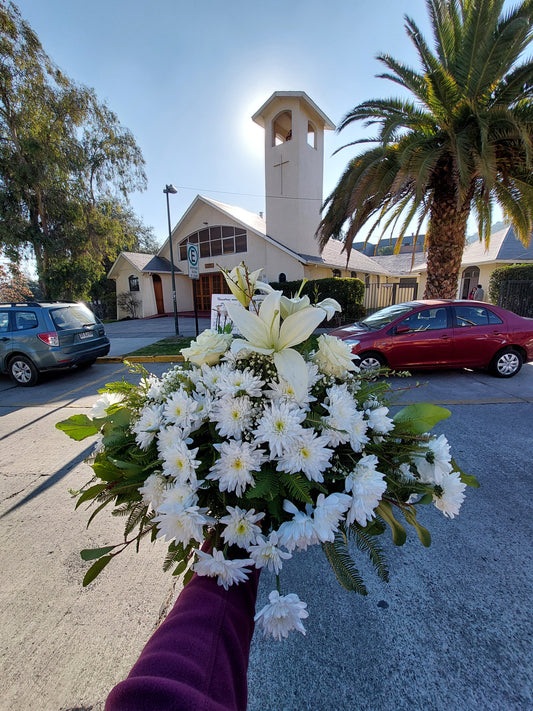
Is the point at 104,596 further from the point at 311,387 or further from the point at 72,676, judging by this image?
the point at 311,387

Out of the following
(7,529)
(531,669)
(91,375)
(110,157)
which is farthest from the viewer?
(110,157)

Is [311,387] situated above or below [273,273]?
below

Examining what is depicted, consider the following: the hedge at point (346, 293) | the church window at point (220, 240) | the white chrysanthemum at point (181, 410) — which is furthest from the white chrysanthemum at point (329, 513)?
the church window at point (220, 240)

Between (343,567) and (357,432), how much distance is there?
456 millimetres

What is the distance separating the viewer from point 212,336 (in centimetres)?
125

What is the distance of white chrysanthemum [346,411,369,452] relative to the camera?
3.28 ft

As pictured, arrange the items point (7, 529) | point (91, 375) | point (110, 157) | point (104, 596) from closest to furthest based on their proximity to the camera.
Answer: point (104, 596) → point (7, 529) → point (91, 375) → point (110, 157)

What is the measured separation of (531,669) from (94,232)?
2125 centimetres

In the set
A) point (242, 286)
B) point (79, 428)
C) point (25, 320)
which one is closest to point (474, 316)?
point (242, 286)

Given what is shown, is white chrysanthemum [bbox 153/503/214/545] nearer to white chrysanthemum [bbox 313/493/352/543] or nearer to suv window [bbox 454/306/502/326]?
white chrysanthemum [bbox 313/493/352/543]

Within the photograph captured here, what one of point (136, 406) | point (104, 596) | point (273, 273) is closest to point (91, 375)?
point (104, 596)

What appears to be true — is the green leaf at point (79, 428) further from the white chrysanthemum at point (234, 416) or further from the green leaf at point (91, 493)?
the white chrysanthemum at point (234, 416)

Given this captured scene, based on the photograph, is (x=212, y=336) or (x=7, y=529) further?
(x=7, y=529)

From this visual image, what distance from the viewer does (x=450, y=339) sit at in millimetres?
5578
